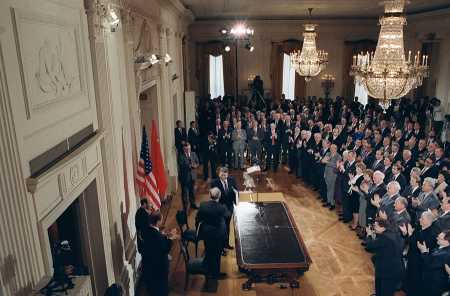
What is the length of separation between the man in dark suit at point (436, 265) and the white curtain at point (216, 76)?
582 inches

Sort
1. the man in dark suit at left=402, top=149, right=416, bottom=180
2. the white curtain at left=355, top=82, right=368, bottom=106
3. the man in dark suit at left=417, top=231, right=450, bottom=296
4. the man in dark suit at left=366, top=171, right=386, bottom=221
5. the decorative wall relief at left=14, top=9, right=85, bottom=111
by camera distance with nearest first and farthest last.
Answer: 1. the decorative wall relief at left=14, top=9, right=85, bottom=111
2. the man in dark suit at left=417, top=231, right=450, bottom=296
3. the man in dark suit at left=366, top=171, right=386, bottom=221
4. the man in dark suit at left=402, top=149, right=416, bottom=180
5. the white curtain at left=355, top=82, right=368, bottom=106

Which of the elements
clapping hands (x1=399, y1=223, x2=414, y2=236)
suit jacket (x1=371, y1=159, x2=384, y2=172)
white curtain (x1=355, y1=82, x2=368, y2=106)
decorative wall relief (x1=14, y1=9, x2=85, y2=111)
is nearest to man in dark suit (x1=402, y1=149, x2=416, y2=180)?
suit jacket (x1=371, y1=159, x2=384, y2=172)

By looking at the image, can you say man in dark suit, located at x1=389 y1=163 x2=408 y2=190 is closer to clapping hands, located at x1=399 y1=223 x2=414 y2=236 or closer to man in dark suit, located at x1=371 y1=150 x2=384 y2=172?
man in dark suit, located at x1=371 y1=150 x2=384 y2=172

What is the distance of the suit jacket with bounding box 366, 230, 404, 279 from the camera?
5246mm

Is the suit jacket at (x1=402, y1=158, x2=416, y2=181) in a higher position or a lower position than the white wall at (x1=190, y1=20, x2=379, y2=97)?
lower

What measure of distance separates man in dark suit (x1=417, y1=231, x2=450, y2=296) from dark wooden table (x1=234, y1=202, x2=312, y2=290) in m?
1.57

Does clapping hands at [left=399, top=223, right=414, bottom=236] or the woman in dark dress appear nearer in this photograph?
clapping hands at [left=399, top=223, right=414, bottom=236]

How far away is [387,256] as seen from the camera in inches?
210

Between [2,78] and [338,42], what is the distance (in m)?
18.2

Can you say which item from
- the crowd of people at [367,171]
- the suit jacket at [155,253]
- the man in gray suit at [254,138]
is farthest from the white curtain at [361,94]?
the suit jacket at [155,253]

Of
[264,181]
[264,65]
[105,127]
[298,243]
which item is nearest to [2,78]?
[105,127]

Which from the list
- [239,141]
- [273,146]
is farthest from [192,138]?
[273,146]

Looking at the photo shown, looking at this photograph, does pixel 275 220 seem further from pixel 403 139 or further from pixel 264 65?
pixel 264 65

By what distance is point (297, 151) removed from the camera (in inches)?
455
